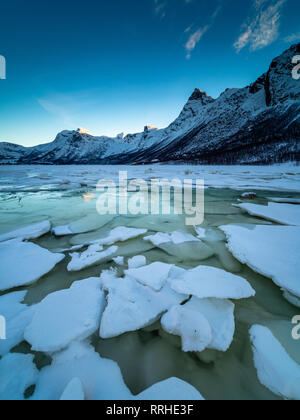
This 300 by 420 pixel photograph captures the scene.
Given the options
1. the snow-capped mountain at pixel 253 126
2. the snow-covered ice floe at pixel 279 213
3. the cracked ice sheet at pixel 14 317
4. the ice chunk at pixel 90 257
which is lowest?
the cracked ice sheet at pixel 14 317

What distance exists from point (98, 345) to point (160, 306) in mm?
500

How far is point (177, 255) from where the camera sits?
209 cm

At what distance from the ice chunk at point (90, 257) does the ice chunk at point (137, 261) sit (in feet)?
0.98

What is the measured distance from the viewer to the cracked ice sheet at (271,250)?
1.57 m

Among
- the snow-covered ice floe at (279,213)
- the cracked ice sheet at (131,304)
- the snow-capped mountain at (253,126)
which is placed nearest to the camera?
the cracked ice sheet at (131,304)

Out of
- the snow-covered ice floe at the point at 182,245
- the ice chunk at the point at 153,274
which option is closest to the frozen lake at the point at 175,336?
the snow-covered ice floe at the point at 182,245

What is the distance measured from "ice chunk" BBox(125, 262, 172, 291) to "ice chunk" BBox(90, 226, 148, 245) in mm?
823

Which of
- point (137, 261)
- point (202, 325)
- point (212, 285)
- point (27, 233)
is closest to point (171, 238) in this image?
point (137, 261)

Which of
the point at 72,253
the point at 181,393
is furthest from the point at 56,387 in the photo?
the point at 72,253

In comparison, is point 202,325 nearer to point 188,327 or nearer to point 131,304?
point 188,327

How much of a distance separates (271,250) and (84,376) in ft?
7.33

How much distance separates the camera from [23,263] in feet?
6.18

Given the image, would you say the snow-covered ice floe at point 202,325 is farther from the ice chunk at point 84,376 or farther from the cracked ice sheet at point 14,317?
the cracked ice sheet at point 14,317
